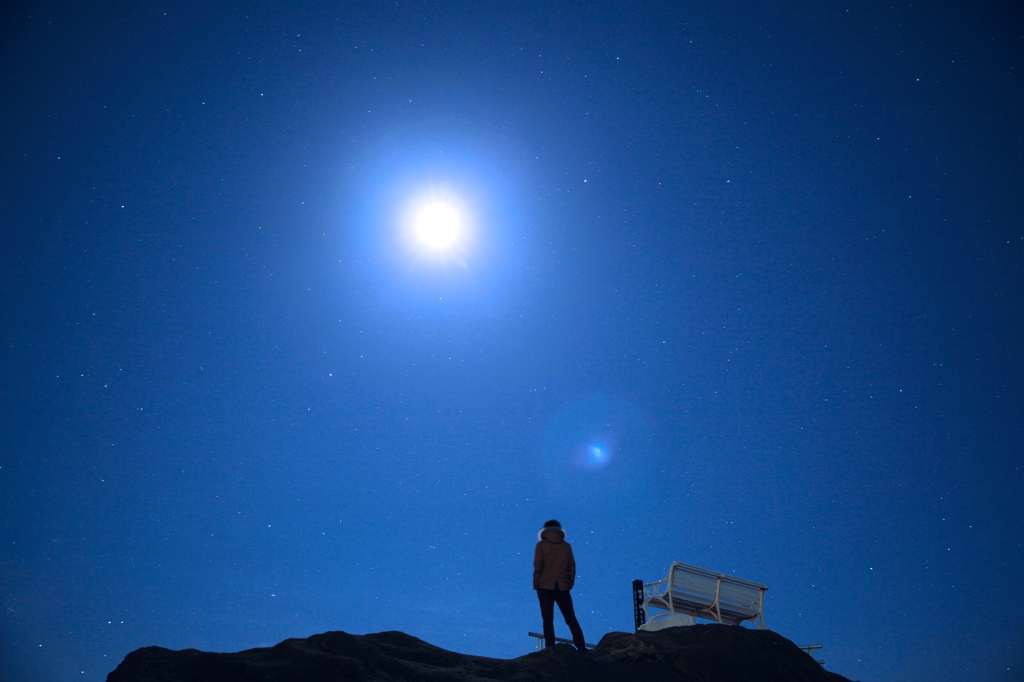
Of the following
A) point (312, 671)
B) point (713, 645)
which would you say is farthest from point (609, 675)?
point (312, 671)

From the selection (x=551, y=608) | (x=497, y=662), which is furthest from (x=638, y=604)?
(x=497, y=662)

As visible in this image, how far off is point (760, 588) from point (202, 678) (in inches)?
358

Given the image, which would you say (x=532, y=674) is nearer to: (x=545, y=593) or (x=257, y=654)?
(x=545, y=593)

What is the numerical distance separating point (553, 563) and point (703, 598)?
418cm

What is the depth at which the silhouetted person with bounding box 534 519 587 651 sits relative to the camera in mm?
7232

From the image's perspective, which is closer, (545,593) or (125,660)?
(125,660)

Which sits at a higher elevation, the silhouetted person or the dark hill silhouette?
the silhouetted person

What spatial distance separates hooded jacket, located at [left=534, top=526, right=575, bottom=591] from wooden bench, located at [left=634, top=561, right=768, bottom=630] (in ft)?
10.9

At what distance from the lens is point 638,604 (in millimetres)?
11695

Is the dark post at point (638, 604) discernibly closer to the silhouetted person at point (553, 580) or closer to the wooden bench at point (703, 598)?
the wooden bench at point (703, 598)

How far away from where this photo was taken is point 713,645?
6.42 meters

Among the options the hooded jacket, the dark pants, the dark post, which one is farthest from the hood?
the dark post

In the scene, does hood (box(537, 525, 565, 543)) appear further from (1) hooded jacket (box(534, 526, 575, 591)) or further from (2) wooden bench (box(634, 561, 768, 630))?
(2) wooden bench (box(634, 561, 768, 630))

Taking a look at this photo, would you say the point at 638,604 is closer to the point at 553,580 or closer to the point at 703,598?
the point at 703,598
